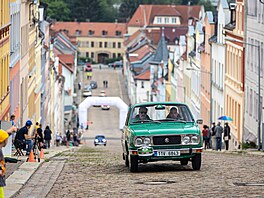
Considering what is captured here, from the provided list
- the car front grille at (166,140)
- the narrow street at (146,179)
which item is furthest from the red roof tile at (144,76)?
the car front grille at (166,140)

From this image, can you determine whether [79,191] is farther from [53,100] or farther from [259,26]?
[53,100]

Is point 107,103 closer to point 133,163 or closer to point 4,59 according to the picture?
point 4,59

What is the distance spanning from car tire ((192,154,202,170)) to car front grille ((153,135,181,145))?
701 millimetres

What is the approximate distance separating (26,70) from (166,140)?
39.7 meters

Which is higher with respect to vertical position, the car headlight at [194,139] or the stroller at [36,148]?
the car headlight at [194,139]

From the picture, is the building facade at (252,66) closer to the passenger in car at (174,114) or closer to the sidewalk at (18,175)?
the sidewalk at (18,175)

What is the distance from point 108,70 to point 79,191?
180390 mm

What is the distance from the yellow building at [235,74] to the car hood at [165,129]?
112 ft

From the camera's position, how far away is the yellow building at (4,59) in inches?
→ 1592

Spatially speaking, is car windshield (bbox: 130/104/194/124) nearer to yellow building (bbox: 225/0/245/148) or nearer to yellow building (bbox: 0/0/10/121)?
yellow building (bbox: 0/0/10/121)

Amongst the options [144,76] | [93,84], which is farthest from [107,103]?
[93,84]

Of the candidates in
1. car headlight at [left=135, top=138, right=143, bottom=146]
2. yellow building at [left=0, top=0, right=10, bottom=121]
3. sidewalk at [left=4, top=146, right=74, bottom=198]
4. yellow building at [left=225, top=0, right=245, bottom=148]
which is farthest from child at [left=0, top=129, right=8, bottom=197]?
yellow building at [left=225, top=0, right=245, bottom=148]

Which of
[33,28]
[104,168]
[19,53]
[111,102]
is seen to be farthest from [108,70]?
[104,168]

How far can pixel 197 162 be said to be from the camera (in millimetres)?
22312
